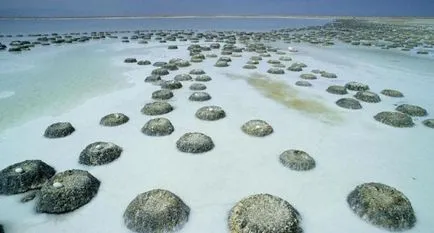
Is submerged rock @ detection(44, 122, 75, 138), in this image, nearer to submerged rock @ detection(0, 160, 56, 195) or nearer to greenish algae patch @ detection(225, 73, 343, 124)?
submerged rock @ detection(0, 160, 56, 195)

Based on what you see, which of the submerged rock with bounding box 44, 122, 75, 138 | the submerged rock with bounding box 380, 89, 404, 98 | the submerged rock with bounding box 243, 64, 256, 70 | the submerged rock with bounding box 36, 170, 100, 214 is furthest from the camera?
the submerged rock with bounding box 243, 64, 256, 70

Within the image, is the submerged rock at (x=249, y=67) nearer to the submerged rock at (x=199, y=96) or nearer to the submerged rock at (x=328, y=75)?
the submerged rock at (x=328, y=75)

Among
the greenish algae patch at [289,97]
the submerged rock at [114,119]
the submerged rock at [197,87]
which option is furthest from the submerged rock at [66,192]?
the submerged rock at [197,87]

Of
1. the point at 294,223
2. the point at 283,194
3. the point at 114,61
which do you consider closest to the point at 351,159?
the point at 283,194

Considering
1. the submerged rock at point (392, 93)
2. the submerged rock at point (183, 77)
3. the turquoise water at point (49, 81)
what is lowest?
the turquoise water at point (49, 81)

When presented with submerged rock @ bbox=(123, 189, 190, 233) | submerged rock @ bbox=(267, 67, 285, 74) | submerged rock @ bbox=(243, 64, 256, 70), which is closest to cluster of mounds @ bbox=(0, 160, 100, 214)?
submerged rock @ bbox=(123, 189, 190, 233)

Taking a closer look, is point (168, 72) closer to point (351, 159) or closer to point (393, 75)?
point (351, 159)

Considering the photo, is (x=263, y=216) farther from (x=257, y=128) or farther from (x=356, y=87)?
(x=356, y=87)
